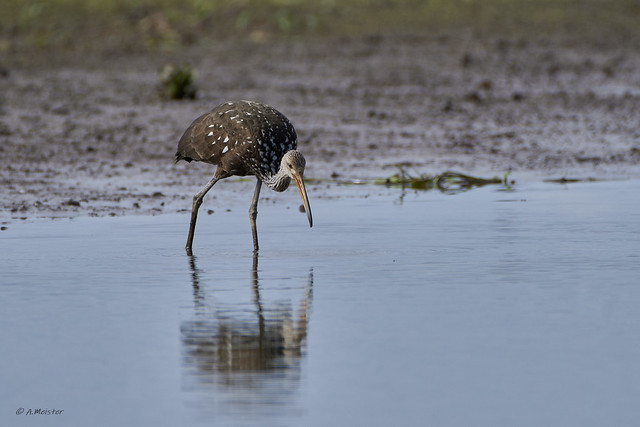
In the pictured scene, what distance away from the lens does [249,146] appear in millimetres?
9930

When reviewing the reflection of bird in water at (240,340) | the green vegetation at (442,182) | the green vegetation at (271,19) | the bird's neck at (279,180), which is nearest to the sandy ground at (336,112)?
the green vegetation at (442,182)

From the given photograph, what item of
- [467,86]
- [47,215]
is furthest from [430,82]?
[47,215]

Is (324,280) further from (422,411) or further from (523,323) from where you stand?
(422,411)

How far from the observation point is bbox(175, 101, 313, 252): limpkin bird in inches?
388

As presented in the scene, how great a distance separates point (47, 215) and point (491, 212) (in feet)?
12.2

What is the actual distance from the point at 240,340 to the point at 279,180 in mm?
3521

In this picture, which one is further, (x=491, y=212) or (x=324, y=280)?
(x=491, y=212)

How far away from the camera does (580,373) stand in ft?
18.8

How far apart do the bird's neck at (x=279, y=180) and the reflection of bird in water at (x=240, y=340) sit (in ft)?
7.73

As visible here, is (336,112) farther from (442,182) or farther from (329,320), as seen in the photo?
(329,320)

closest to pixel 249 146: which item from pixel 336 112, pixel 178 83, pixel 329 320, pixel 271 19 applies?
pixel 329 320

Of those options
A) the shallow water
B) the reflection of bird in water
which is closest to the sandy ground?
the shallow water

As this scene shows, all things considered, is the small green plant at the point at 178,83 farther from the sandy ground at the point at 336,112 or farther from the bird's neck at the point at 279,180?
the bird's neck at the point at 279,180

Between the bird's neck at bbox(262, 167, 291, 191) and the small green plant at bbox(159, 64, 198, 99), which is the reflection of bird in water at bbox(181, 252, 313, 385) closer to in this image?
the bird's neck at bbox(262, 167, 291, 191)
